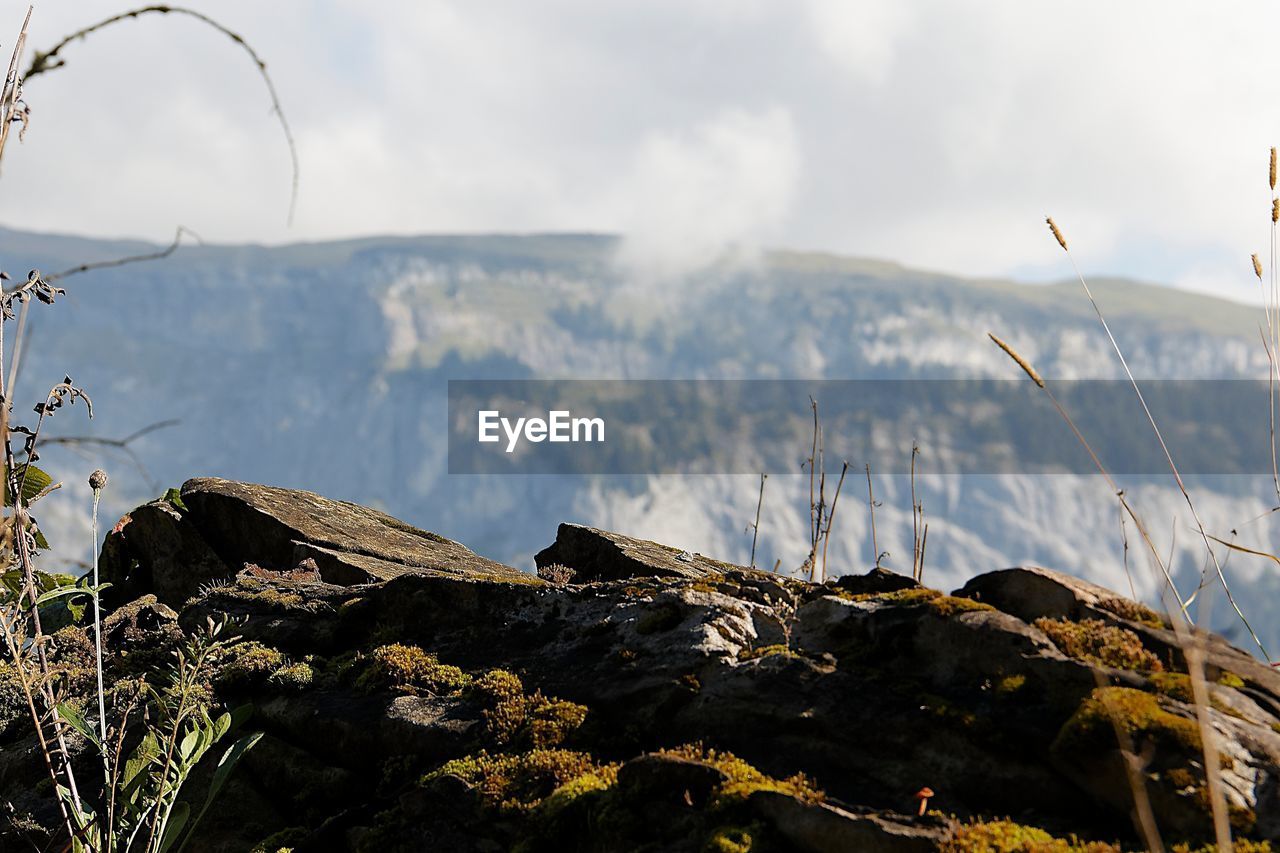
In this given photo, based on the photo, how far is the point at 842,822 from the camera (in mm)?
7500

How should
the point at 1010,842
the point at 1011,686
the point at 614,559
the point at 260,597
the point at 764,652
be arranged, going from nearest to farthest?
the point at 1010,842 < the point at 1011,686 < the point at 764,652 < the point at 260,597 < the point at 614,559

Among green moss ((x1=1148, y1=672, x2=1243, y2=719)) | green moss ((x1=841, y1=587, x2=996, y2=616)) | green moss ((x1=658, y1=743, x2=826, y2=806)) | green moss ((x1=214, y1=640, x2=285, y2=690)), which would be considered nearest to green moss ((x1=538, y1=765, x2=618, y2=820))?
green moss ((x1=658, y1=743, x2=826, y2=806))

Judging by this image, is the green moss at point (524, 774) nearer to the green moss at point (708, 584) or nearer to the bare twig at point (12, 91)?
the green moss at point (708, 584)

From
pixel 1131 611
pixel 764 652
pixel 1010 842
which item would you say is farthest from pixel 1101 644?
pixel 764 652

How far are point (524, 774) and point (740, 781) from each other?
219 centimetres

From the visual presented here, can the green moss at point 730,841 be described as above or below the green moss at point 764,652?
below

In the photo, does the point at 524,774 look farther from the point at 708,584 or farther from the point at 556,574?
the point at 556,574

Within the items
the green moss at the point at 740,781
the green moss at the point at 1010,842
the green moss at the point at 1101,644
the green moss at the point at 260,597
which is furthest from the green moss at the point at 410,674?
the green moss at the point at 1101,644

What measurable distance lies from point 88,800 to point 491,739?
4.37m

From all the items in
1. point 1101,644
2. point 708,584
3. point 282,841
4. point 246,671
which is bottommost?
point 282,841

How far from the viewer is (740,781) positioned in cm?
844

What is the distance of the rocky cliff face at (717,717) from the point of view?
7.73 meters

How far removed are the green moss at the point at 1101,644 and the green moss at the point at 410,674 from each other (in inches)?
241

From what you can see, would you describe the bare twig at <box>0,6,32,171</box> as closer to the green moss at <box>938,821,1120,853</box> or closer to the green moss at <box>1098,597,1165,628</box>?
the green moss at <box>938,821,1120,853</box>
